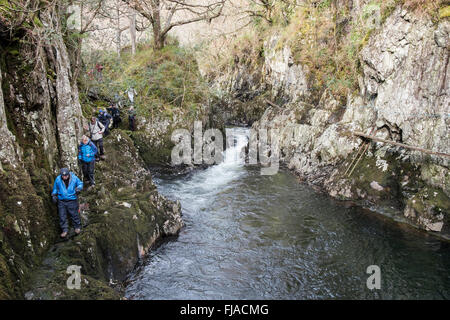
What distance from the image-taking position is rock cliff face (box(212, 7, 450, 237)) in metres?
11.3

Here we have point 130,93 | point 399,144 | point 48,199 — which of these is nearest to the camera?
point 48,199

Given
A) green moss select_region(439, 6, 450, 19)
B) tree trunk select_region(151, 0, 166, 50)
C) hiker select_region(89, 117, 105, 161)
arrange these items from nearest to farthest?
hiker select_region(89, 117, 105, 161), green moss select_region(439, 6, 450, 19), tree trunk select_region(151, 0, 166, 50)

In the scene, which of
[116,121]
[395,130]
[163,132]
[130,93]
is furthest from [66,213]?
[395,130]

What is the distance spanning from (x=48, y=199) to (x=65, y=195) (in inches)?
22.7

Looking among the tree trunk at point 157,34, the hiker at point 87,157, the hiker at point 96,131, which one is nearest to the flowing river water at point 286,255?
the hiker at point 87,157

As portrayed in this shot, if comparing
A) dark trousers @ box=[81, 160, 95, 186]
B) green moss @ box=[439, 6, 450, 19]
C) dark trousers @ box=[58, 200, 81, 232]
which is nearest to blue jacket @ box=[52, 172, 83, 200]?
dark trousers @ box=[58, 200, 81, 232]

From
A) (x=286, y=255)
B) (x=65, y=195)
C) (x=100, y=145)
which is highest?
(x=100, y=145)

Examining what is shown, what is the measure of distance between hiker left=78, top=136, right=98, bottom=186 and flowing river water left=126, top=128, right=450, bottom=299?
128 inches

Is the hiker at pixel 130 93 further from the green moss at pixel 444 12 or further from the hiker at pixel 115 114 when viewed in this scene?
the green moss at pixel 444 12

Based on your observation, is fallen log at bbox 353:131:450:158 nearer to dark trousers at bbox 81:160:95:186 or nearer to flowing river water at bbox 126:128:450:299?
flowing river water at bbox 126:128:450:299

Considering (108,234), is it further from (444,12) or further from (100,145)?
(444,12)

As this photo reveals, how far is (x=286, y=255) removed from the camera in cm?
944
